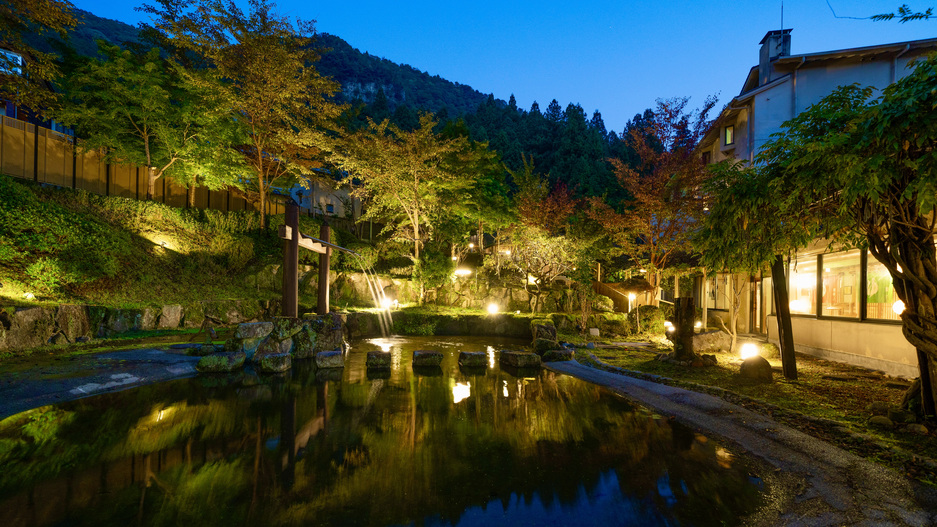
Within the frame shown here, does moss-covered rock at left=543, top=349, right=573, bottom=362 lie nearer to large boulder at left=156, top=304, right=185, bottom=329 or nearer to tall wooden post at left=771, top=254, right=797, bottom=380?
tall wooden post at left=771, top=254, right=797, bottom=380

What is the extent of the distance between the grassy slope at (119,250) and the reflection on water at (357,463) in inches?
275

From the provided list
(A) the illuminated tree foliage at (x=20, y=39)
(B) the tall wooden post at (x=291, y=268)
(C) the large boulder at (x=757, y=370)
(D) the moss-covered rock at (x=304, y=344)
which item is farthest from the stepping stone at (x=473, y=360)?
(A) the illuminated tree foliage at (x=20, y=39)

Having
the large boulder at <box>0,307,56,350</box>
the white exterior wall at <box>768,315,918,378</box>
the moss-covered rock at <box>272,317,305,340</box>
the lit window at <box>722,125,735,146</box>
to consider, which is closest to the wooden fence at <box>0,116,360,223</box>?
the large boulder at <box>0,307,56,350</box>

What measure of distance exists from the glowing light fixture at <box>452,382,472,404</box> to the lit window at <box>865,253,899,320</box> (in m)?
9.93

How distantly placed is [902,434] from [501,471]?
552cm

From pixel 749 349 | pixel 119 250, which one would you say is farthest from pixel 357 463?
pixel 119 250

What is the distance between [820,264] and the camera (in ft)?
39.9

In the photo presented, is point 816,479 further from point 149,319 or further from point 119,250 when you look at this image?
point 119,250

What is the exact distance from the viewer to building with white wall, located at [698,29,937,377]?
10.0m

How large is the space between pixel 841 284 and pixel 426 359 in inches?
458

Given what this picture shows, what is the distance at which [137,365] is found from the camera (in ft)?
30.7

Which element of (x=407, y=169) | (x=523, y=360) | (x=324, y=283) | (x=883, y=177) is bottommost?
(x=523, y=360)

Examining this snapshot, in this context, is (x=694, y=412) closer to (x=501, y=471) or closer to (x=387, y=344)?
(x=501, y=471)

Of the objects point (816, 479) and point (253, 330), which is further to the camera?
point (253, 330)
